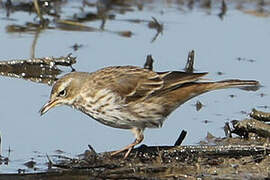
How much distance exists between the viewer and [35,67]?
1276 centimetres

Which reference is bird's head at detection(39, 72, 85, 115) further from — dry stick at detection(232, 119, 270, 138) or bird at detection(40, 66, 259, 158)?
dry stick at detection(232, 119, 270, 138)

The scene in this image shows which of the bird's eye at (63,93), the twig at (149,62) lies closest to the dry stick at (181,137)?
the bird's eye at (63,93)

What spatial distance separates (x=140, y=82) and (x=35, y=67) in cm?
291

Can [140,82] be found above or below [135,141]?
above

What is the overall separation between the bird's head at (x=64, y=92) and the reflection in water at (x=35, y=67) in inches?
102

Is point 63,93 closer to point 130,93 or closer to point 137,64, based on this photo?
point 130,93

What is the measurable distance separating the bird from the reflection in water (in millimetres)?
2453

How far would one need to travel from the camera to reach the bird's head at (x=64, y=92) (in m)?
9.95

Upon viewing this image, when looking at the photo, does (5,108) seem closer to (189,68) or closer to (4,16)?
(189,68)

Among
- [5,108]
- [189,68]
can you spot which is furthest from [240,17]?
[5,108]

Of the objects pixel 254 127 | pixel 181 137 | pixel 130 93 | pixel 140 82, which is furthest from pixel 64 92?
pixel 254 127

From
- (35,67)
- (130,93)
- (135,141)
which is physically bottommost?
(135,141)

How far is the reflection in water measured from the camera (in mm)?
12617

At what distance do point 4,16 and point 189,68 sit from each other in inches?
157
